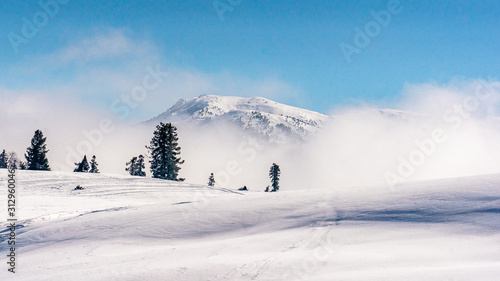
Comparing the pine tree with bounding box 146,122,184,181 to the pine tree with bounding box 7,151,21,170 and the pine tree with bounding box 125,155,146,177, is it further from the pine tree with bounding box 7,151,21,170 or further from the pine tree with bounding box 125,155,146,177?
the pine tree with bounding box 7,151,21,170

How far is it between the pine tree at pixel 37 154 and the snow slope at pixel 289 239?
175 feet

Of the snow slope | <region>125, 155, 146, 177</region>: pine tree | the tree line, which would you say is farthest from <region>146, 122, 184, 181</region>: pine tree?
the snow slope

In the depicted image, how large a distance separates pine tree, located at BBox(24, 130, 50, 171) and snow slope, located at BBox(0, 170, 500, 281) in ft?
175

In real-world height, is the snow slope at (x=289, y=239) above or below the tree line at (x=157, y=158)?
below

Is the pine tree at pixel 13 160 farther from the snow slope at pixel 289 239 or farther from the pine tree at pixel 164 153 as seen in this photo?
the snow slope at pixel 289 239

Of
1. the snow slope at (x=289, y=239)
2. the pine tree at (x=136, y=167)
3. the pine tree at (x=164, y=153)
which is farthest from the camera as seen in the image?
the pine tree at (x=136, y=167)

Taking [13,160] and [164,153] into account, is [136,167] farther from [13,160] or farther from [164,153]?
[13,160]

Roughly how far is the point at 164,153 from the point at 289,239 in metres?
48.3

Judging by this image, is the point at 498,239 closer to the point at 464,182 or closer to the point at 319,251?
the point at 319,251

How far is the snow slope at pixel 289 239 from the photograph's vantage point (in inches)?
305

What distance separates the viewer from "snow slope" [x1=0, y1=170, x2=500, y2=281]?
25.4 ft

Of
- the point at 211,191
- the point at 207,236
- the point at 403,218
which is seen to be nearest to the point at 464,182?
the point at 403,218

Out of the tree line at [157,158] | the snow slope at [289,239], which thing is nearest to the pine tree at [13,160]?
the tree line at [157,158]

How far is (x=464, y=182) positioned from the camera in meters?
14.7
